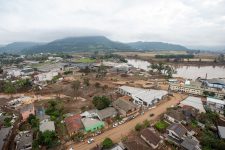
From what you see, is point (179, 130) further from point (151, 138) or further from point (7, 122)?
point (7, 122)

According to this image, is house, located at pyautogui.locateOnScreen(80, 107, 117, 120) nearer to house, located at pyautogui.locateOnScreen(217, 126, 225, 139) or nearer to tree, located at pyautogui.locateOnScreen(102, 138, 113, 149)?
tree, located at pyautogui.locateOnScreen(102, 138, 113, 149)

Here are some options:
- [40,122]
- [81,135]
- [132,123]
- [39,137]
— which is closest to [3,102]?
[40,122]

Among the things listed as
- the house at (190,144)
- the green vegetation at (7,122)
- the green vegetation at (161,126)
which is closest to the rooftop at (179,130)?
the house at (190,144)

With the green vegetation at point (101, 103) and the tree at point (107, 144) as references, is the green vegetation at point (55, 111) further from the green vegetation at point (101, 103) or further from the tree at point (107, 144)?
the tree at point (107, 144)

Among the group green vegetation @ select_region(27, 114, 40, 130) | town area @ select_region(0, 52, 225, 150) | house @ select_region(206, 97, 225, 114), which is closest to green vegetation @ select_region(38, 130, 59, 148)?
town area @ select_region(0, 52, 225, 150)

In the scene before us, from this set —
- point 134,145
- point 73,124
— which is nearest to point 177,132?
point 134,145

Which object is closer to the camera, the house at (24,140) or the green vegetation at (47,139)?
the house at (24,140)
